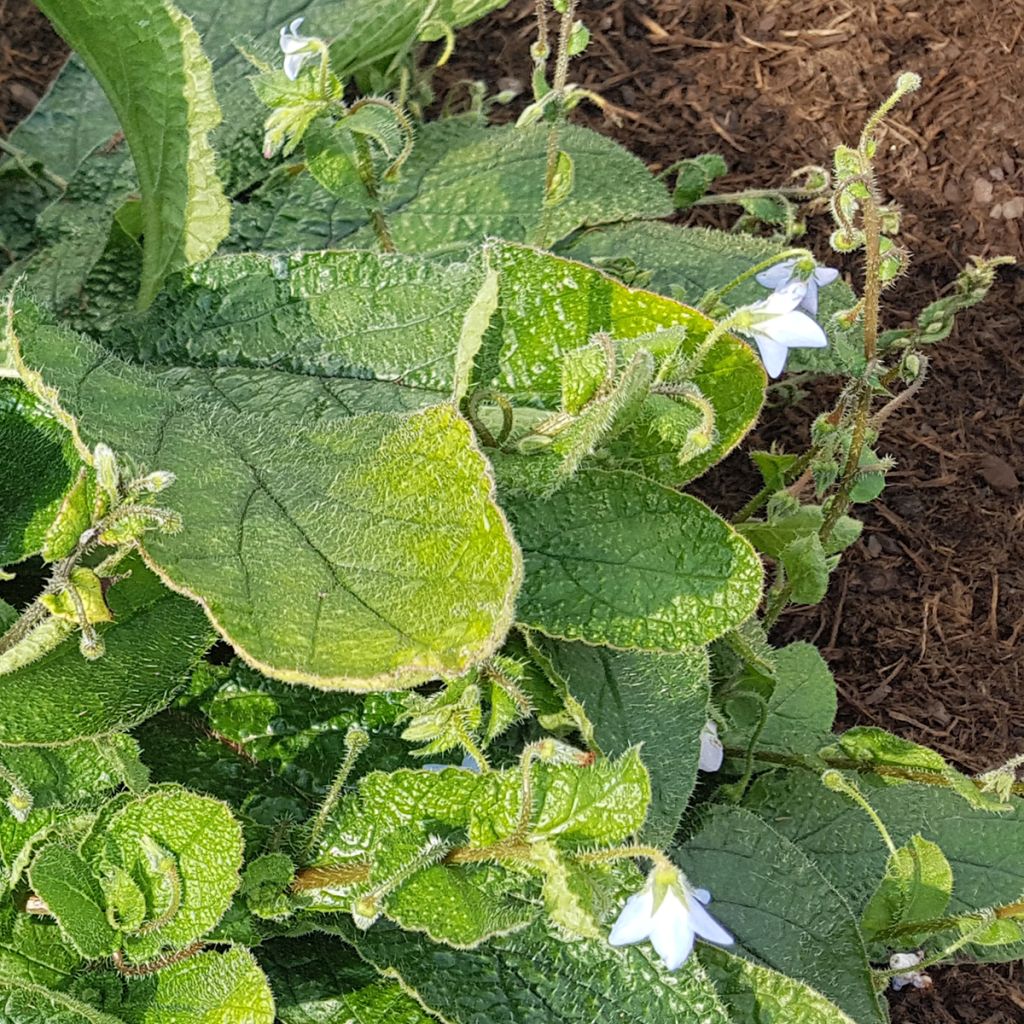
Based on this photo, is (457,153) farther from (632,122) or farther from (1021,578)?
(1021,578)

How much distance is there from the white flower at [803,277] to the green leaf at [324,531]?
1.29 feet

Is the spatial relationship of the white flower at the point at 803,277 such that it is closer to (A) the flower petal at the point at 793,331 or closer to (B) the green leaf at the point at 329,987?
(A) the flower petal at the point at 793,331

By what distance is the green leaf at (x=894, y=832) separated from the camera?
1.30m

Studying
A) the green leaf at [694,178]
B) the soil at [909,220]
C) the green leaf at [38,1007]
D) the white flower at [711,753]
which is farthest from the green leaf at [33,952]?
the green leaf at [694,178]

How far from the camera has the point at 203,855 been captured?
3.14 feet

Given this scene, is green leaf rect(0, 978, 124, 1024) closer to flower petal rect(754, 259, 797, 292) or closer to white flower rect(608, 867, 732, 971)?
white flower rect(608, 867, 732, 971)

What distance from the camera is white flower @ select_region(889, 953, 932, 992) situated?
1.46 metres

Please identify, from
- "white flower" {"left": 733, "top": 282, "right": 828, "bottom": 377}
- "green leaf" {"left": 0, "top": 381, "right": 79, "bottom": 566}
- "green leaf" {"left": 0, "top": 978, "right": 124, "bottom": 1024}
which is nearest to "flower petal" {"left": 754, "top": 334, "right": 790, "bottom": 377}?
"white flower" {"left": 733, "top": 282, "right": 828, "bottom": 377}

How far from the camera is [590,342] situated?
1051mm

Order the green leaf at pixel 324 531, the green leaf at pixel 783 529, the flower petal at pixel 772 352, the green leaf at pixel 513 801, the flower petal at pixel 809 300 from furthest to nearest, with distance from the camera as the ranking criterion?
the green leaf at pixel 783 529, the flower petal at pixel 809 300, the flower petal at pixel 772 352, the green leaf at pixel 513 801, the green leaf at pixel 324 531

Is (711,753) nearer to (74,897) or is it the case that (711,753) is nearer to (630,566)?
(630,566)

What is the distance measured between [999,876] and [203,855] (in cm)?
84

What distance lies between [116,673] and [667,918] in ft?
1.56

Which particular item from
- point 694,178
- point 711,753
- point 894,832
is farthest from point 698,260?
point 894,832
